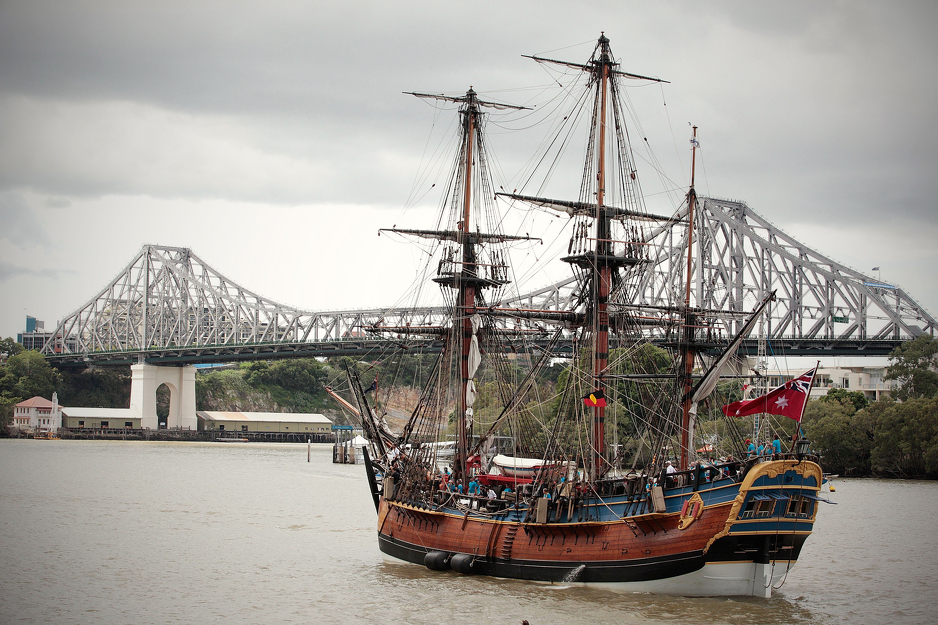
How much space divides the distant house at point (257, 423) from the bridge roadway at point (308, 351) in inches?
354

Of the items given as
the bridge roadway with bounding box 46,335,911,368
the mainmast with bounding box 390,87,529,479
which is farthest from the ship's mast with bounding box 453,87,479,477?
the bridge roadway with bounding box 46,335,911,368

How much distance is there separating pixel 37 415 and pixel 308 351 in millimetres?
34207

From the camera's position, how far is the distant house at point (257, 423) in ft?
429

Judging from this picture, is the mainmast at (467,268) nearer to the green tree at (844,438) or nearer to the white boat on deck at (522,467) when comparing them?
Result: the white boat on deck at (522,467)

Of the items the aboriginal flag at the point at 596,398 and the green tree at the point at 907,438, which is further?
the green tree at the point at 907,438

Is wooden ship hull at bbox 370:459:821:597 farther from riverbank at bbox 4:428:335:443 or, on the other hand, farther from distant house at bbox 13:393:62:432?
distant house at bbox 13:393:62:432

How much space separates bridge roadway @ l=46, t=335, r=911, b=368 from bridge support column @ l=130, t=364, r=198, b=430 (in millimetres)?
1617

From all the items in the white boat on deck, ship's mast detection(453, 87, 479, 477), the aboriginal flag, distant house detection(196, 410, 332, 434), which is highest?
ship's mast detection(453, 87, 479, 477)

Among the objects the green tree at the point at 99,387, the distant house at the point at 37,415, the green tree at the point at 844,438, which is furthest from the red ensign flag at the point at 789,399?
the green tree at the point at 99,387

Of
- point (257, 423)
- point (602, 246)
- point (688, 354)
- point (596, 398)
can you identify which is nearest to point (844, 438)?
point (688, 354)

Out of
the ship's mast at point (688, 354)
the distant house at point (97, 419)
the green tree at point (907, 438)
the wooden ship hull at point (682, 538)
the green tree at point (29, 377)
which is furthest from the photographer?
the green tree at point (29, 377)

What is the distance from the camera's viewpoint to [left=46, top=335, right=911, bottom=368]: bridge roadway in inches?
3629

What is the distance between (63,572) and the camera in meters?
29.9

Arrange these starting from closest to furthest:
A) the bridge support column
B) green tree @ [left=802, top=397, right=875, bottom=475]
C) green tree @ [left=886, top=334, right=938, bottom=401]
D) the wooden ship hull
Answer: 1. the wooden ship hull
2. green tree @ [left=802, top=397, right=875, bottom=475]
3. green tree @ [left=886, top=334, right=938, bottom=401]
4. the bridge support column
